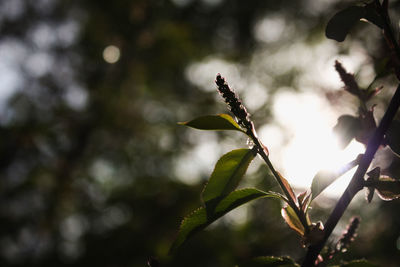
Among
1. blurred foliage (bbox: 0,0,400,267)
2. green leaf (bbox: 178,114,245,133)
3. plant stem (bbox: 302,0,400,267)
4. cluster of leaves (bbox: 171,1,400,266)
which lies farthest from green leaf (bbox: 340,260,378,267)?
blurred foliage (bbox: 0,0,400,267)

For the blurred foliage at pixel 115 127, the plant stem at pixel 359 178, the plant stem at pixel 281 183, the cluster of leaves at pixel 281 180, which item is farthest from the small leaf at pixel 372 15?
the blurred foliage at pixel 115 127

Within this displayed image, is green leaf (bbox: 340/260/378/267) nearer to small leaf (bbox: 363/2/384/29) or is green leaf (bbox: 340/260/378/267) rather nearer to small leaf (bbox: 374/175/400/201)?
small leaf (bbox: 374/175/400/201)

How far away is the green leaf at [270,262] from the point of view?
44cm

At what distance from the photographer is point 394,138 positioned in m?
0.42

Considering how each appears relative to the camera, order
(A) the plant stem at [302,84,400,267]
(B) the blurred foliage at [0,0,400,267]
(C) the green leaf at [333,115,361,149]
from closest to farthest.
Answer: (A) the plant stem at [302,84,400,267]
(C) the green leaf at [333,115,361,149]
(B) the blurred foliage at [0,0,400,267]

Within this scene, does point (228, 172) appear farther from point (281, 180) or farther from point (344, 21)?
point (344, 21)

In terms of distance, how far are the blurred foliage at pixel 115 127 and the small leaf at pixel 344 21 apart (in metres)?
2.64

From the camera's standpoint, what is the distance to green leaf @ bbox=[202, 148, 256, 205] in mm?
427

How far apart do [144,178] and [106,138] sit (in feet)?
2.75

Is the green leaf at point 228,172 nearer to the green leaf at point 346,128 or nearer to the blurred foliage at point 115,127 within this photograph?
the green leaf at point 346,128

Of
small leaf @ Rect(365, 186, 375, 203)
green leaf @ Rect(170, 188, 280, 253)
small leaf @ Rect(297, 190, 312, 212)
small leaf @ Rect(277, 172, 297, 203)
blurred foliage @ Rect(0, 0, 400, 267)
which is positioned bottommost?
small leaf @ Rect(365, 186, 375, 203)

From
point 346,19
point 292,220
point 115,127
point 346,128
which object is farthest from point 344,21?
point 115,127

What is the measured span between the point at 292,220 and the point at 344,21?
266mm

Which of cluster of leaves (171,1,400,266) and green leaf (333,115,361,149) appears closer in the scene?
cluster of leaves (171,1,400,266)
